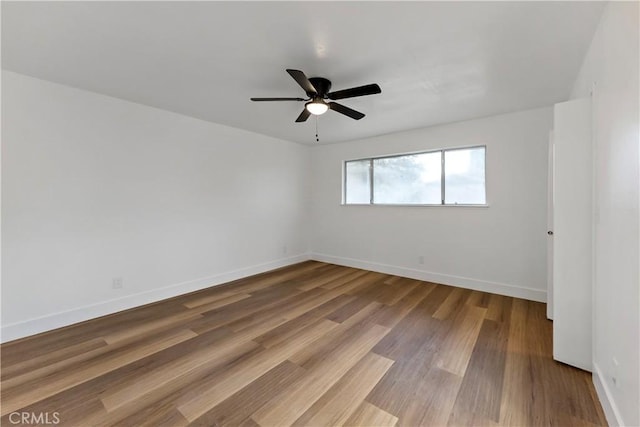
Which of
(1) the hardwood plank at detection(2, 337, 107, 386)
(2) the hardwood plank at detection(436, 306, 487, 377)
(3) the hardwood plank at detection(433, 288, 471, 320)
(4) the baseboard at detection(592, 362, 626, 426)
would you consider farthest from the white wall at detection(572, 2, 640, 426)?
(1) the hardwood plank at detection(2, 337, 107, 386)

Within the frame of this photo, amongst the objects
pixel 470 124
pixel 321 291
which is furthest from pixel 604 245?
pixel 321 291

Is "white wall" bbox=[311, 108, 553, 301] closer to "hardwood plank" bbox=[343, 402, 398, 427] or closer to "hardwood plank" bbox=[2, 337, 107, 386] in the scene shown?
"hardwood plank" bbox=[343, 402, 398, 427]

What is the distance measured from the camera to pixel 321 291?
349 centimetres

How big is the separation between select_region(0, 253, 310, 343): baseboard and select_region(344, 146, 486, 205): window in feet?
8.40

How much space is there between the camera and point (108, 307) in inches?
110

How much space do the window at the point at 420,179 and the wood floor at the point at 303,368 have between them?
1601 mm

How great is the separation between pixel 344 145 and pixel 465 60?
2.92 m

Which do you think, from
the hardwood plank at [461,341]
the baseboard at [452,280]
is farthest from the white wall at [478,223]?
the hardwood plank at [461,341]

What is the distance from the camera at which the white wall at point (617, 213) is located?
1.14 m

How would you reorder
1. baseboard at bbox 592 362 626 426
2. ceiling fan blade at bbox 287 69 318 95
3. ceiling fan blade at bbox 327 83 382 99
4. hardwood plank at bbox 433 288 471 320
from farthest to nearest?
1. hardwood plank at bbox 433 288 471 320
2. ceiling fan blade at bbox 327 83 382 99
3. ceiling fan blade at bbox 287 69 318 95
4. baseboard at bbox 592 362 626 426

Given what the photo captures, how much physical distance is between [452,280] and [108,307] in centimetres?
443

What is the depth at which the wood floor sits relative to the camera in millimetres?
1466

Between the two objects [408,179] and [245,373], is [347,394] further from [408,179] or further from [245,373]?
[408,179]

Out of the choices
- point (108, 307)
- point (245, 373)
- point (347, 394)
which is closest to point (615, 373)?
point (347, 394)
